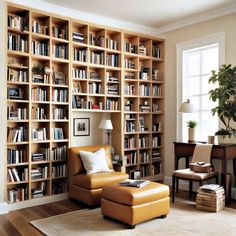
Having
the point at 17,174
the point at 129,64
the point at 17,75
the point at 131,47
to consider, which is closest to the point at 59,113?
the point at 17,75

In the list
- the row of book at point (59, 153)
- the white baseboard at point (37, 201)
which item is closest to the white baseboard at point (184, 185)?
the white baseboard at point (37, 201)

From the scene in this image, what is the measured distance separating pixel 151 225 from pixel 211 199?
1.07 m

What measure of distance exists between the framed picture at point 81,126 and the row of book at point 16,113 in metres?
0.99

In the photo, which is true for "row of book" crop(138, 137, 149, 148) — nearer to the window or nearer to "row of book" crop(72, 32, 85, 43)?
the window

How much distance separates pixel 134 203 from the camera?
340 centimetres

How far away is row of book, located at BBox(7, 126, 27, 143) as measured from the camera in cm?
422

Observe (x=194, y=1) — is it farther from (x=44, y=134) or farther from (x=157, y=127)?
(x=44, y=134)

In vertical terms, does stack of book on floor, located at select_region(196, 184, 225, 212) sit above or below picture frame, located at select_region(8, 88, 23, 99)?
below

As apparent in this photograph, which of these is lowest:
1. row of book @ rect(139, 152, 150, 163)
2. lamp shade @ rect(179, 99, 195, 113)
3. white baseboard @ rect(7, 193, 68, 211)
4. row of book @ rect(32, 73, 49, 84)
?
white baseboard @ rect(7, 193, 68, 211)

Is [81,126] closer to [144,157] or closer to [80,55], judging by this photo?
[80,55]

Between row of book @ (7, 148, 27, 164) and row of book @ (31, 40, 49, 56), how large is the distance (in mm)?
1494

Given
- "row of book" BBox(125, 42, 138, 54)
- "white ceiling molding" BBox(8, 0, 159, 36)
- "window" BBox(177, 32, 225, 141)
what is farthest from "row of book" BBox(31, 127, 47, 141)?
"window" BBox(177, 32, 225, 141)

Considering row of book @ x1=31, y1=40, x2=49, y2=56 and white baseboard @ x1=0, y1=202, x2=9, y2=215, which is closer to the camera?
white baseboard @ x1=0, y1=202, x2=9, y2=215

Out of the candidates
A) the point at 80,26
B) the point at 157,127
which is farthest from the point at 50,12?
the point at 157,127
